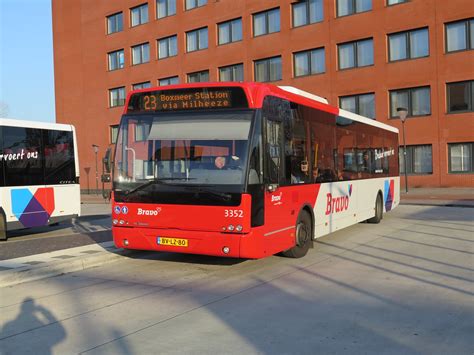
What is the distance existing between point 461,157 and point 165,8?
88.8 ft

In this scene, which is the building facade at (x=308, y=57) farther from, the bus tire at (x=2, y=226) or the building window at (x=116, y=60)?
the bus tire at (x=2, y=226)

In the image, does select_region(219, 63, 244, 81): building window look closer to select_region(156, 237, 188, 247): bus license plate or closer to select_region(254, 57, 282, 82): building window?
select_region(254, 57, 282, 82): building window

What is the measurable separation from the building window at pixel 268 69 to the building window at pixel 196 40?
562 cm

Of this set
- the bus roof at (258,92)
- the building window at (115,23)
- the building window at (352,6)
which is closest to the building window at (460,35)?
the building window at (352,6)

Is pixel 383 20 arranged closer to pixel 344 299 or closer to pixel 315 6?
pixel 315 6

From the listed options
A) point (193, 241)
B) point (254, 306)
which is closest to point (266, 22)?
point (193, 241)

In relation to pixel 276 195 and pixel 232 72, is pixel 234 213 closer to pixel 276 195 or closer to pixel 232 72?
pixel 276 195

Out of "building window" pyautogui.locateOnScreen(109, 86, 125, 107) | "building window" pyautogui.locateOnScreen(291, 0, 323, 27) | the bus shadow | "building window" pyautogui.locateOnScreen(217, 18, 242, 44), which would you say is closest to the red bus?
the bus shadow

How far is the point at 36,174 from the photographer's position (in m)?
13.0

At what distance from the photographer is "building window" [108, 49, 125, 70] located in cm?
4728

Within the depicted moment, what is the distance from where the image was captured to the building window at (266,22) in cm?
3688

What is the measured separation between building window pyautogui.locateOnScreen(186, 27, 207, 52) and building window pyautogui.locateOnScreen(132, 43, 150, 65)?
4.80m

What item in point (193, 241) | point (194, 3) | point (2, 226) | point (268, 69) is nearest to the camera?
point (193, 241)

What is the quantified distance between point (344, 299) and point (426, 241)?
5.71 metres
